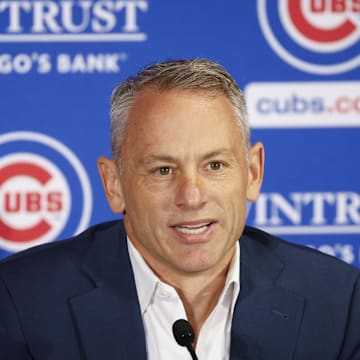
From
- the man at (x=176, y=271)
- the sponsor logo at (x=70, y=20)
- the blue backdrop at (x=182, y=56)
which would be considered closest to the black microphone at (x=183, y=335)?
the man at (x=176, y=271)

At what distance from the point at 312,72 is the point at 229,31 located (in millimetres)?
254

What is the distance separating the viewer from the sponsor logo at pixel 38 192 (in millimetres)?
2361

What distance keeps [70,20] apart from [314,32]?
0.67 meters

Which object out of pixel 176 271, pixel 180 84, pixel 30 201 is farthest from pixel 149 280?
pixel 30 201

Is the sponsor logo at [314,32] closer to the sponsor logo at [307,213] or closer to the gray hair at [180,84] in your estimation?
the sponsor logo at [307,213]

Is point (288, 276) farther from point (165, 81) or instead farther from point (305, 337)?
point (165, 81)

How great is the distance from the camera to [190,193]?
1572 mm

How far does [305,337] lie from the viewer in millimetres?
A: 1729

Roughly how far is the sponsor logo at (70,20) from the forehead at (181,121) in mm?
714

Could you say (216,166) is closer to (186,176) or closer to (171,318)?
(186,176)

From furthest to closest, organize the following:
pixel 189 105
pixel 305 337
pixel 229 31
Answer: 1. pixel 229 31
2. pixel 305 337
3. pixel 189 105

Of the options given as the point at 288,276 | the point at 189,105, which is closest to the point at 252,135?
the point at 288,276

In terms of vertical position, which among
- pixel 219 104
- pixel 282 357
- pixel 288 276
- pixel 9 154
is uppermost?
pixel 219 104

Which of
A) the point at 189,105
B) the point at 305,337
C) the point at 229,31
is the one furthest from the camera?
the point at 229,31
